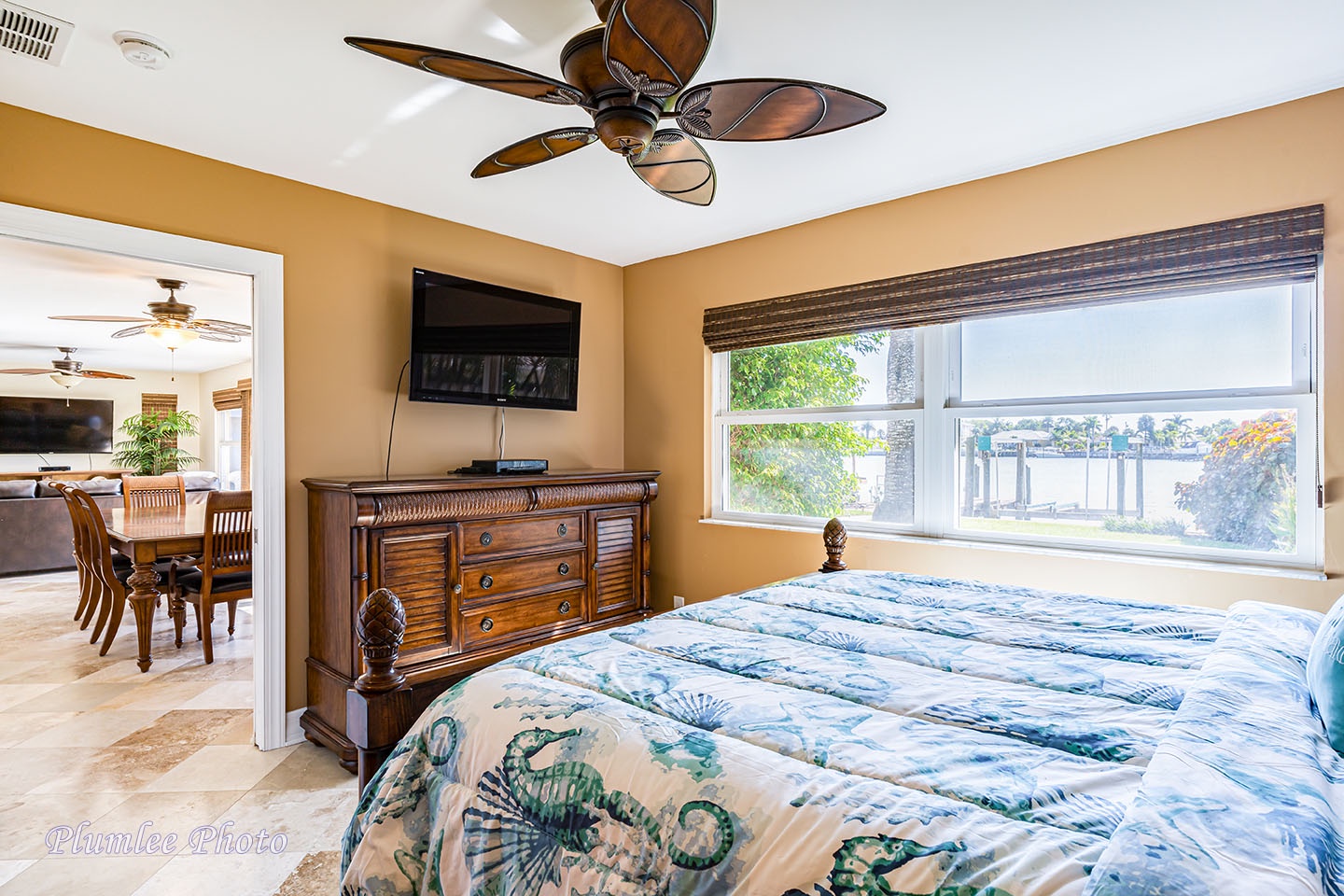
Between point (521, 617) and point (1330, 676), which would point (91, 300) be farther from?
point (1330, 676)

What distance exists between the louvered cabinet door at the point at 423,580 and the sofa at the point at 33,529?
4.52 metres

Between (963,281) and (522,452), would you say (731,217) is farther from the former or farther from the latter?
(522,452)

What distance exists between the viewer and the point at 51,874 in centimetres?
197

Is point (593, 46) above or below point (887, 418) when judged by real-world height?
above

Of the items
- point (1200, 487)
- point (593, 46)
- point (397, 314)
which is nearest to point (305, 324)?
point (397, 314)

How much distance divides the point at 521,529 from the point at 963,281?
2.31m

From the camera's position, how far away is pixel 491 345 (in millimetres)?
3502

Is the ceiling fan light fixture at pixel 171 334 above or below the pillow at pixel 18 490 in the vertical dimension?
above

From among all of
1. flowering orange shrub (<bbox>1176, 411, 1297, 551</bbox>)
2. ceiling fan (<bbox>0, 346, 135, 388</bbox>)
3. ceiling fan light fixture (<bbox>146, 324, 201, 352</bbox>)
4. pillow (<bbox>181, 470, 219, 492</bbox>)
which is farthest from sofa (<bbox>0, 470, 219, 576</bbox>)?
flowering orange shrub (<bbox>1176, 411, 1297, 551</bbox>)

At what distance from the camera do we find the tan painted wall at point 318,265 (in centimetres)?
246

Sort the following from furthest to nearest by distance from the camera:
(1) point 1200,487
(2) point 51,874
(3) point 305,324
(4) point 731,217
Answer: (4) point 731,217, (3) point 305,324, (1) point 1200,487, (2) point 51,874

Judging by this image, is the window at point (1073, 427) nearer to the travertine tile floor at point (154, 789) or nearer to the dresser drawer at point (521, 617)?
the dresser drawer at point (521, 617)

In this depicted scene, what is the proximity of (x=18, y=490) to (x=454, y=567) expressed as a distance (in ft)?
19.9

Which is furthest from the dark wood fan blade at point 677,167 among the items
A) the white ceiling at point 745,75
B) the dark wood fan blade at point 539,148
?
the white ceiling at point 745,75
